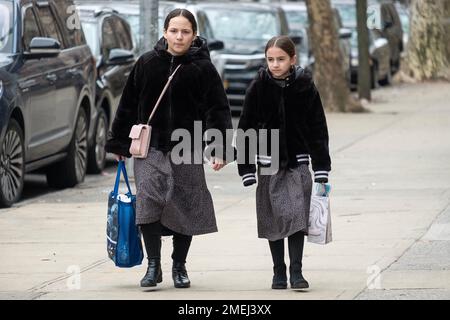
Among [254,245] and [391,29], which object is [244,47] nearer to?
[391,29]

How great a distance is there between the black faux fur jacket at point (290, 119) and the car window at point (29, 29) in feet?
16.9

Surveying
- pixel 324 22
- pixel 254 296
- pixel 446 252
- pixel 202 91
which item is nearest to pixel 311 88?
pixel 202 91

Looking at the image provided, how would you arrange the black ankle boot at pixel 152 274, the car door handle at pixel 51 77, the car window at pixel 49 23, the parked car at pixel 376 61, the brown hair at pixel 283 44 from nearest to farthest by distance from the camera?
the brown hair at pixel 283 44
the black ankle boot at pixel 152 274
the car door handle at pixel 51 77
the car window at pixel 49 23
the parked car at pixel 376 61

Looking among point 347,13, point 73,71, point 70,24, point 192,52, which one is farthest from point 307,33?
point 192,52

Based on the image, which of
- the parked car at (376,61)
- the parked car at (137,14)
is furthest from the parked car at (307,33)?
the parked car at (137,14)

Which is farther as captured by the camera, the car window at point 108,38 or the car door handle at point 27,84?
the car window at point 108,38

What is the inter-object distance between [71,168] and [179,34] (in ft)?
20.7

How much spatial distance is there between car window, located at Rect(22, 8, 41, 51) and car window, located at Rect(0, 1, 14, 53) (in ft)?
0.51

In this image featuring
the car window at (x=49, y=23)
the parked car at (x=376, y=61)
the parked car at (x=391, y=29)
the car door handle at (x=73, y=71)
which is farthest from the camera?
the parked car at (x=391, y=29)

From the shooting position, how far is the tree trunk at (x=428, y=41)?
3425cm

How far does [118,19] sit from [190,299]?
33.9 ft

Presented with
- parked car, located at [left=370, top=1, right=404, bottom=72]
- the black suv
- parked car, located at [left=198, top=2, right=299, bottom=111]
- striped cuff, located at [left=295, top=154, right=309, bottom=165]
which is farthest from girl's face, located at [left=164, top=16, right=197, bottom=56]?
parked car, located at [left=370, top=1, right=404, bottom=72]

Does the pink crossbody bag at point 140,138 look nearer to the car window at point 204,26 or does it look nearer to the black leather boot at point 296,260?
the black leather boot at point 296,260

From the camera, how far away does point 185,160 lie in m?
8.77
